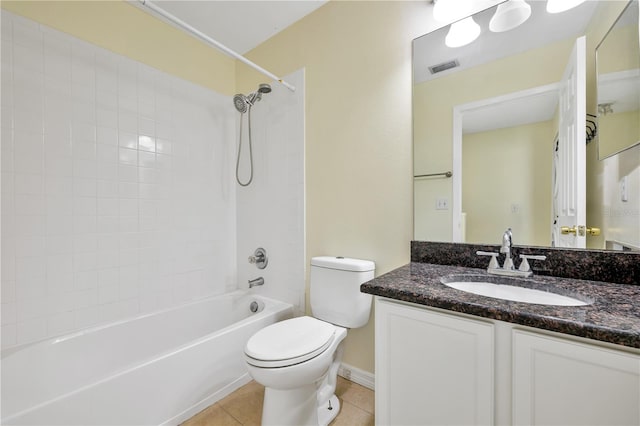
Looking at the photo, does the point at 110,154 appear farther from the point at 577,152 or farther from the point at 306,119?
the point at 577,152

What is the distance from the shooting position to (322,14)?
1.78 meters

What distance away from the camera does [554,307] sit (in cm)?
70

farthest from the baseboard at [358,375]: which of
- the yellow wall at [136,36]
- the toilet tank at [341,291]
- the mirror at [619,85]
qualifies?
the yellow wall at [136,36]

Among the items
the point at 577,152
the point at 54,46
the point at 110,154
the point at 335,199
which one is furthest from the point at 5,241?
the point at 577,152

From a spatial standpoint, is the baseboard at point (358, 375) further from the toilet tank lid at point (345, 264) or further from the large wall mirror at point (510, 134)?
the large wall mirror at point (510, 134)

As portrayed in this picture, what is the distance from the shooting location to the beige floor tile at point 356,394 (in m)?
1.47

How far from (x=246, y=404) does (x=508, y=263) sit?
1536 mm

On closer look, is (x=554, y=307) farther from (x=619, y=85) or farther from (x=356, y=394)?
(x=356, y=394)

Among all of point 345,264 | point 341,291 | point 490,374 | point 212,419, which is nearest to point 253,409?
point 212,419

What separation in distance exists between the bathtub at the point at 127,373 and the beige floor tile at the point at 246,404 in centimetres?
5

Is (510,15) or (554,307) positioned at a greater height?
(510,15)

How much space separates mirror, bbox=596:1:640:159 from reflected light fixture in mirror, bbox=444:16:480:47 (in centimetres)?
48

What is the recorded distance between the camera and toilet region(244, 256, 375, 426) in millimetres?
1105

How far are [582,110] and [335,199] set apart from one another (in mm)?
1206
